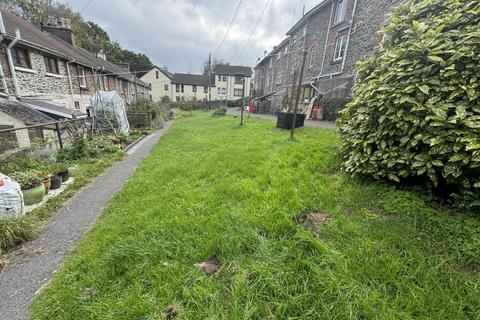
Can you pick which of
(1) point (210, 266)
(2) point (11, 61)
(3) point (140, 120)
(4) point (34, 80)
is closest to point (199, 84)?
(3) point (140, 120)

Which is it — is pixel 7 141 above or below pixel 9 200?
above

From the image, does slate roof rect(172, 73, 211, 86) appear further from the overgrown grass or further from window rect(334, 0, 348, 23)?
the overgrown grass

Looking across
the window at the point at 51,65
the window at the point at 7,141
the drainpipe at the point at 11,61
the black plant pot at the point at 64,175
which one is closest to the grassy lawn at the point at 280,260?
the black plant pot at the point at 64,175

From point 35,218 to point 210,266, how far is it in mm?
3637

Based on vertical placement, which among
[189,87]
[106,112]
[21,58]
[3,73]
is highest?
[189,87]

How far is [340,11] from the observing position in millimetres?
13539

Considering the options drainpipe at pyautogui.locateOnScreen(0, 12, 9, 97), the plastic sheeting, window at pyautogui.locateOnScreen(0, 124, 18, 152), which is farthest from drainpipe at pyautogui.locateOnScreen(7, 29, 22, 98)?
the plastic sheeting

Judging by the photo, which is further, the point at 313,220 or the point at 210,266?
the point at 313,220

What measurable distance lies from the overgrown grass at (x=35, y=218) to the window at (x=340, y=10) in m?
16.2

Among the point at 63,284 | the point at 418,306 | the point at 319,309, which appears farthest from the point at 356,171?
the point at 63,284

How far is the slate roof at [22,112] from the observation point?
7.60 m

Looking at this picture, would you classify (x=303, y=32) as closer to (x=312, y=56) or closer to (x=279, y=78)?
(x=312, y=56)

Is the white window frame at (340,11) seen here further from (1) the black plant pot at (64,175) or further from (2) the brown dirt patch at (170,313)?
(2) the brown dirt patch at (170,313)

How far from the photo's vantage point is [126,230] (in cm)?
302
